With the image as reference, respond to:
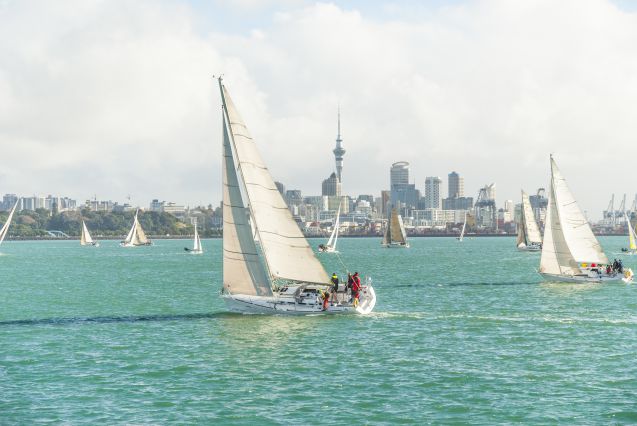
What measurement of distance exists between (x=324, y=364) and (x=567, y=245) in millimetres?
44396

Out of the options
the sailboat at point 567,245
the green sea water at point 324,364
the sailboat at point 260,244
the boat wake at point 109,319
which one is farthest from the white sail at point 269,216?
the sailboat at point 567,245

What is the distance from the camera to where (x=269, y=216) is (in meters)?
48.2

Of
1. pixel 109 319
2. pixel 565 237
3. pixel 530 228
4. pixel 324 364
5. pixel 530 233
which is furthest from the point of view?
pixel 530 228

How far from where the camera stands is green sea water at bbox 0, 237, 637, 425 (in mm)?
28703

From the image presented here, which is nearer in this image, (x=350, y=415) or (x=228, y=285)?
(x=350, y=415)

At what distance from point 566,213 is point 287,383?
49371mm

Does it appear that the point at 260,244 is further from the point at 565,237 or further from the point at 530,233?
the point at 530,233

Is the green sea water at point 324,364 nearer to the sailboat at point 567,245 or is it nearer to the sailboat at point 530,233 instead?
the sailboat at point 567,245

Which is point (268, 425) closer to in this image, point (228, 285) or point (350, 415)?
point (350, 415)

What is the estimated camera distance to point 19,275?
343 feet

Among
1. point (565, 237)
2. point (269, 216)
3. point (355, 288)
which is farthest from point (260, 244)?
point (565, 237)

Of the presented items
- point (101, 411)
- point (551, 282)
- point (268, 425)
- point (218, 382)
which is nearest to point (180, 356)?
point (218, 382)

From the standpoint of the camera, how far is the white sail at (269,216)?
46594mm

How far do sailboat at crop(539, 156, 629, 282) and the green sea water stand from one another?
11.7 meters
